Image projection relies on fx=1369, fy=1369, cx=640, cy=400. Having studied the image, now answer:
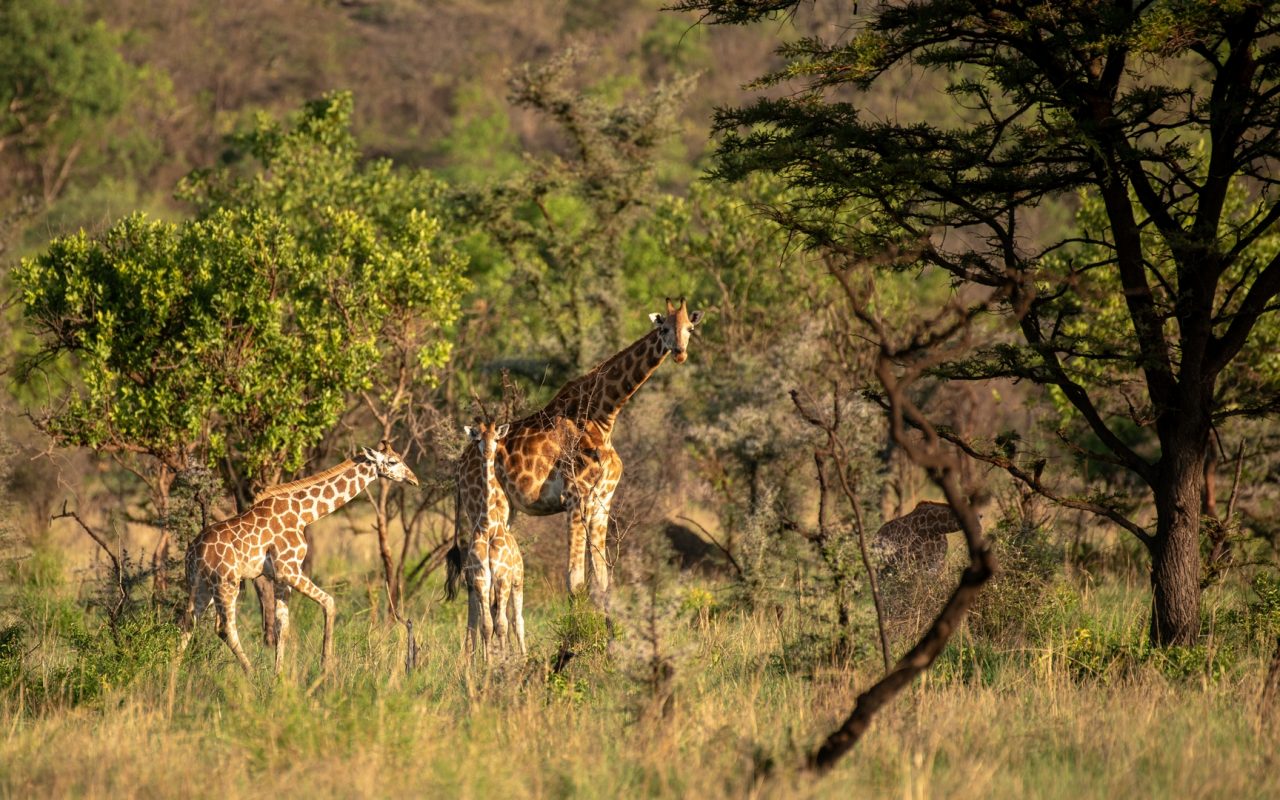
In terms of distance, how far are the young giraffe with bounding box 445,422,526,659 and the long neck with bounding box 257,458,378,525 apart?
1306 millimetres

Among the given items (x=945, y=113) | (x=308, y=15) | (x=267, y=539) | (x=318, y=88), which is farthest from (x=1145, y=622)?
(x=308, y=15)

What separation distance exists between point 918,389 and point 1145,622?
9590 mm

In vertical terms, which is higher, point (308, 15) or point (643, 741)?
point (308, 15)

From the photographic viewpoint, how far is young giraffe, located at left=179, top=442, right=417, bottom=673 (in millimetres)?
11031

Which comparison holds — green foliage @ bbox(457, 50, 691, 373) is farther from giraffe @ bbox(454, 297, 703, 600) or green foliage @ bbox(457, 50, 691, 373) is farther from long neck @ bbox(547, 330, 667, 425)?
giraffe @ bbox(454, 297, 703, 600)

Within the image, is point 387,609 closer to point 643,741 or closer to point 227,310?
point 227,310

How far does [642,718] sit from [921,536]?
5.71 metres

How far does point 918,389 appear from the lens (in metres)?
21.0

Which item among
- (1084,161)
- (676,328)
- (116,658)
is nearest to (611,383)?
(676,328)

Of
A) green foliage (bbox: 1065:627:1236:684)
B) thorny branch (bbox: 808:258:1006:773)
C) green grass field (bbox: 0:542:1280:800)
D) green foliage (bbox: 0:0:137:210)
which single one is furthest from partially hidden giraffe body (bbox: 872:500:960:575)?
green foliage (bbox: 0:0:137:210)

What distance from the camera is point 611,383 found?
41.9 ft

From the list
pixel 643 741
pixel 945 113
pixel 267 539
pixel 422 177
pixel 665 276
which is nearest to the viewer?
pixel 643 741

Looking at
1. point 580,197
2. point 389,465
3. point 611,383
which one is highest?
point 580,197

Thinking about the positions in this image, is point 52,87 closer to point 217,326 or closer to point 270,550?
point 217,326
